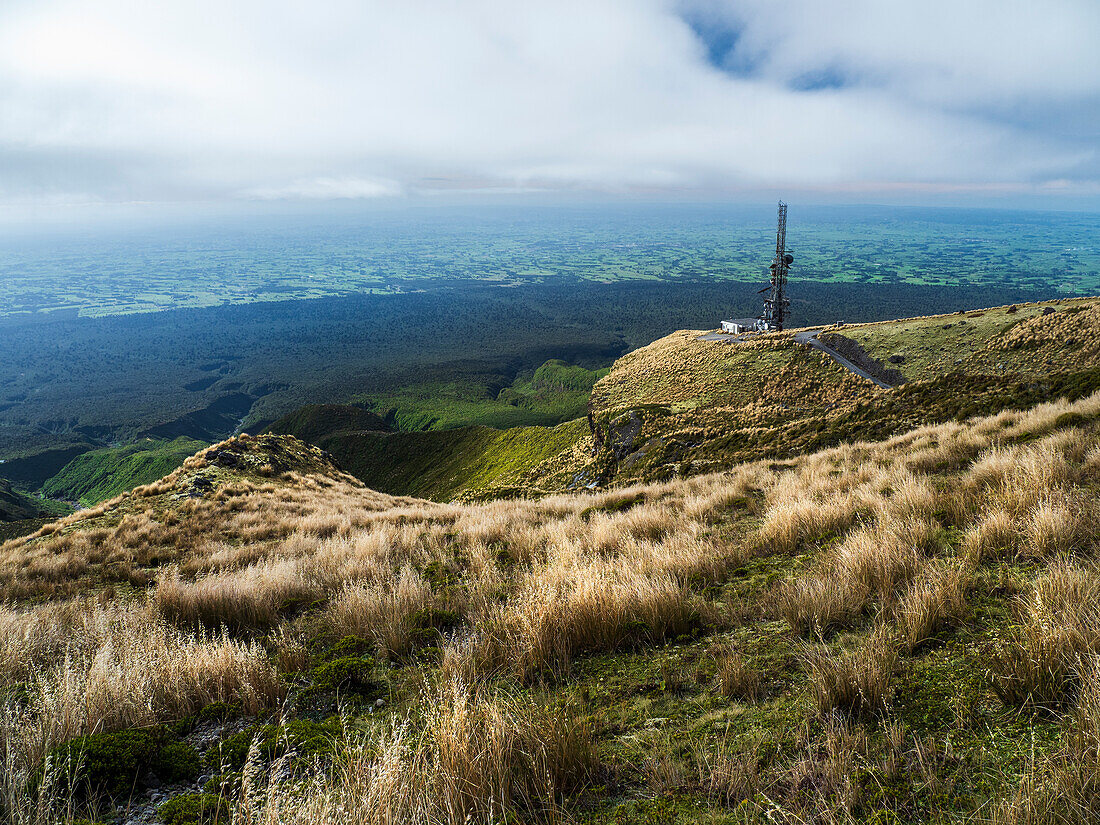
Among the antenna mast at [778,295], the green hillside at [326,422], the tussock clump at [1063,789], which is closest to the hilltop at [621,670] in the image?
the tussock clump at [1063,789]

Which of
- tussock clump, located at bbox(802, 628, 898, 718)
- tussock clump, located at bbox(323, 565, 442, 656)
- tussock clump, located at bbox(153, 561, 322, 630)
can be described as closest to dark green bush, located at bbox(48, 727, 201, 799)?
tussock clump, located at bbox(323, 565, 442, 656)

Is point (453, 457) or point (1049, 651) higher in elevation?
point (1049, 651)

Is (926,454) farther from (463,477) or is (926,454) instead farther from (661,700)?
(463,477)

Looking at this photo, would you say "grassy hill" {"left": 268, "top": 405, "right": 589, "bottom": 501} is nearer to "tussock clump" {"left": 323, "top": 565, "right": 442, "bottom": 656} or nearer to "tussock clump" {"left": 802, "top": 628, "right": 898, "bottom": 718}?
"tussock clump" {"left": 323, "top": 565, "right": 442, "bottom": 656}

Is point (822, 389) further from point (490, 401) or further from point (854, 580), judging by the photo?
point (490, 401)

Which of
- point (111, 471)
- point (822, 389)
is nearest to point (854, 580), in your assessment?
point (822, 389)

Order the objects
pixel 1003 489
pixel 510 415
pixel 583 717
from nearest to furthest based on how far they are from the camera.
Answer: pixel 583 717, pixel 1003 489, pixel 510 415

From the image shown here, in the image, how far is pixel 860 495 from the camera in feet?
21.4

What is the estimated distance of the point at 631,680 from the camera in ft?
10.8

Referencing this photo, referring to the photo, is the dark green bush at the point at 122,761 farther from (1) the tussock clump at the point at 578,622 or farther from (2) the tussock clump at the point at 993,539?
(2) the tussock clump at the point at 993,539

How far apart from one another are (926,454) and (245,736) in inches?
404

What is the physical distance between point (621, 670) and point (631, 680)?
157mm

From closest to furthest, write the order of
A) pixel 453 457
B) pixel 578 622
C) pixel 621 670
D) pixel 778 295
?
pixel 621 670, pixel 578 622, pixel 778 295, pixel 453 457

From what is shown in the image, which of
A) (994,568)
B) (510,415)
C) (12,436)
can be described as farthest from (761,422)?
(12,436)
